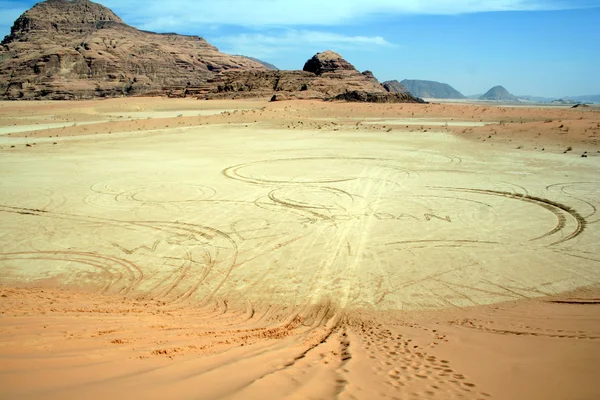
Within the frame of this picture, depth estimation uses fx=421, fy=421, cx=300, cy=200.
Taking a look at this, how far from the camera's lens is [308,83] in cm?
8075

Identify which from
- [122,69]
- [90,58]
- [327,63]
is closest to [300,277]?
[327,63]

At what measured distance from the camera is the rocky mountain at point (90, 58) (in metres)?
91.8

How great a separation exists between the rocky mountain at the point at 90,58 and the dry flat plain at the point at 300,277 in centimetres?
8521

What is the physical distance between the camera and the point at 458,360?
178 inches

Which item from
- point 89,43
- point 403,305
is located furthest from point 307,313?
point 89,43

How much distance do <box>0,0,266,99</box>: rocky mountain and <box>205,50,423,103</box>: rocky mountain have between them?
16.1 meters

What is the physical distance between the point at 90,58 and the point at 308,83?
57.3 meters

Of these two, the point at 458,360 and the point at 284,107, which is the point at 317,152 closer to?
the point at 458,360

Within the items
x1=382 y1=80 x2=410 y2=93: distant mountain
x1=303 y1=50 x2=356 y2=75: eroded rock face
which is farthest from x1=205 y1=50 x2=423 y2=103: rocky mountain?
x1=382 y1=80 x2=410 y2=93: distant mountain

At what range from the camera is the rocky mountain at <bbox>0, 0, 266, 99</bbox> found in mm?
91750

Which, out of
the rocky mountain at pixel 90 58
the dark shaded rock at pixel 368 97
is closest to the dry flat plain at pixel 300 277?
the dark shaded rock at pixel 368 97

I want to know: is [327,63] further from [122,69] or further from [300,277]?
[300,277]

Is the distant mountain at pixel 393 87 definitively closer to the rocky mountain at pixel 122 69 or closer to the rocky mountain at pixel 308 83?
the rocky mountain at pixel 122 69

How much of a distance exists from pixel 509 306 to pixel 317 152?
641 inches
